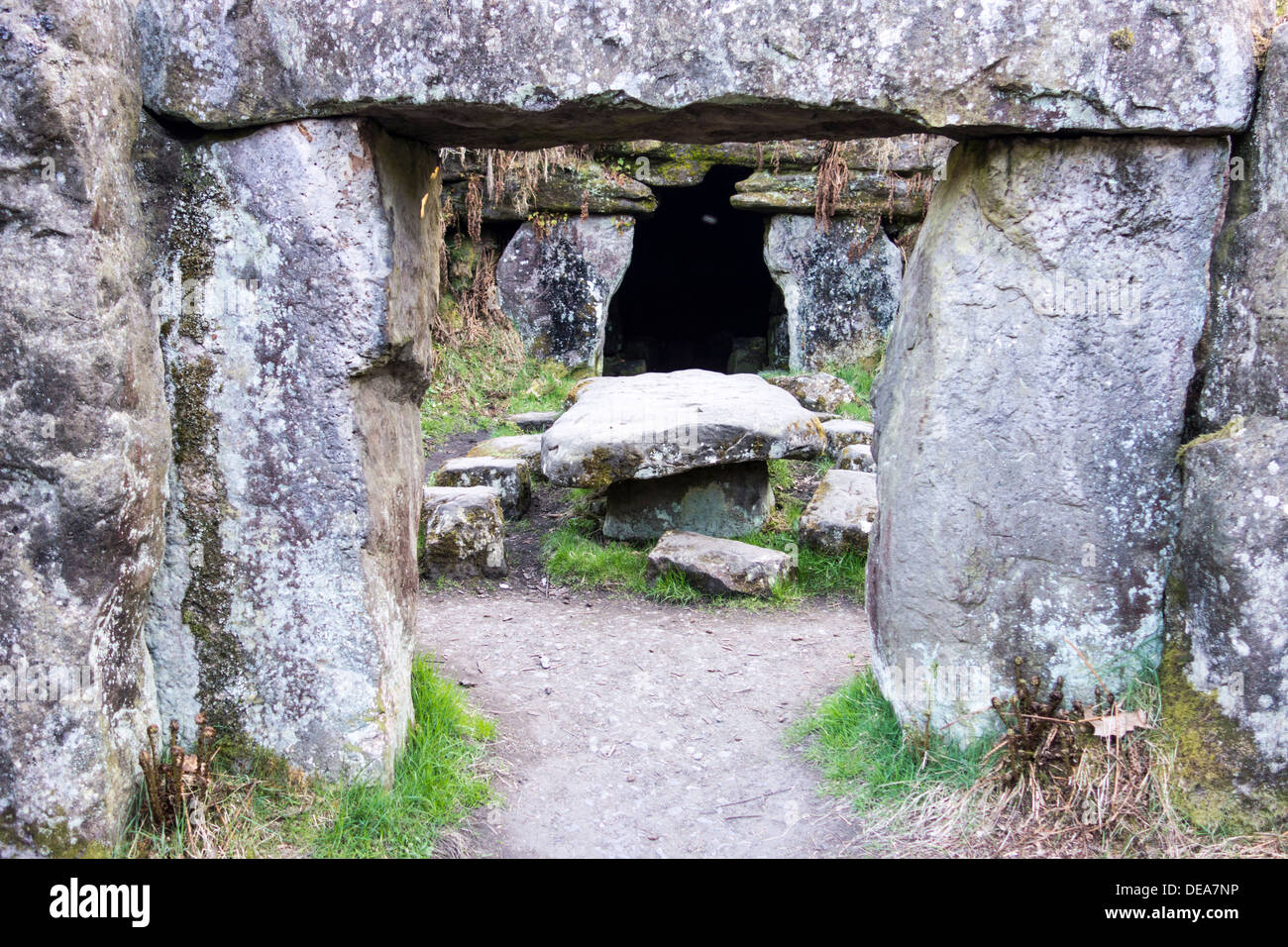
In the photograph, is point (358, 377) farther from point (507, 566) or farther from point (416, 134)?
point (507, 566)

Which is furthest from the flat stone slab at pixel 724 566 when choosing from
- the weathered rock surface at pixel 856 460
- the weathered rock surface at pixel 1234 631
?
the weathered rock surface at pixel 1234 631

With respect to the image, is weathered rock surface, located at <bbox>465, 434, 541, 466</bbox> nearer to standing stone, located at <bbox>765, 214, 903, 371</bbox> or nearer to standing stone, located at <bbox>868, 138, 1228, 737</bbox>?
standing stone, located at <bbox>765, 214, 903, 371</bbox>

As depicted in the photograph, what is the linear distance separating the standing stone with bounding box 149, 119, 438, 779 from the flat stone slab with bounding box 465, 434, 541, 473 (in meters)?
3.97

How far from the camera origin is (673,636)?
4758 millimetres

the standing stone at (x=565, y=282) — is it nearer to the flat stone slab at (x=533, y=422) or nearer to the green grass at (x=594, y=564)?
the flat stone slab at (x=533, y=422)

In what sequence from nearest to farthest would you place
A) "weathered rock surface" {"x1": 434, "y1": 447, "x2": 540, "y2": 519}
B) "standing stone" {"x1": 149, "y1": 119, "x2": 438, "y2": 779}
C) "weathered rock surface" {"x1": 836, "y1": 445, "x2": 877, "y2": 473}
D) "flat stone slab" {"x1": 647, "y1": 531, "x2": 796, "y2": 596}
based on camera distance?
"standing stone" {"x1": 149, "y1": 119, "x2": 438, "y2": 779} < "flat stone slab" {"x1": 647, "y1": 531, "x2": 796, "y2": 596} < "weathered rock surface" {"x1": 434, "y1": 447, "x2": 540, "y2": 519} < "weathered rock surface" {"x1": 836, "y1": 445, "x2": 877, "y2": 473}

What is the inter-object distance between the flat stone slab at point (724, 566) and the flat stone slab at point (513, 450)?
71.7 inches

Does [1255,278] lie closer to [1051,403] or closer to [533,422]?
[1051,403]

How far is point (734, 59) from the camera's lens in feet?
8.37

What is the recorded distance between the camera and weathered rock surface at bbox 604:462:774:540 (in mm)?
5895

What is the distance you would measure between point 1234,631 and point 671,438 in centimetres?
334

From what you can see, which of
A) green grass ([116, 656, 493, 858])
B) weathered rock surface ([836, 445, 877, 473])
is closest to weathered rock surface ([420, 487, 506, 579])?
green grass ([116, 656, 493, 858])

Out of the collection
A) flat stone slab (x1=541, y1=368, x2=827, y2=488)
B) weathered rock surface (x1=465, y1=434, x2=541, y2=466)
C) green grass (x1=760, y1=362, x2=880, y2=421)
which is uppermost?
green grass (x1=760, y1=362, x2=880, y2=421)

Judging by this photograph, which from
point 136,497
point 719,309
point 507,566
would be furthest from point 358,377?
point 719,309
